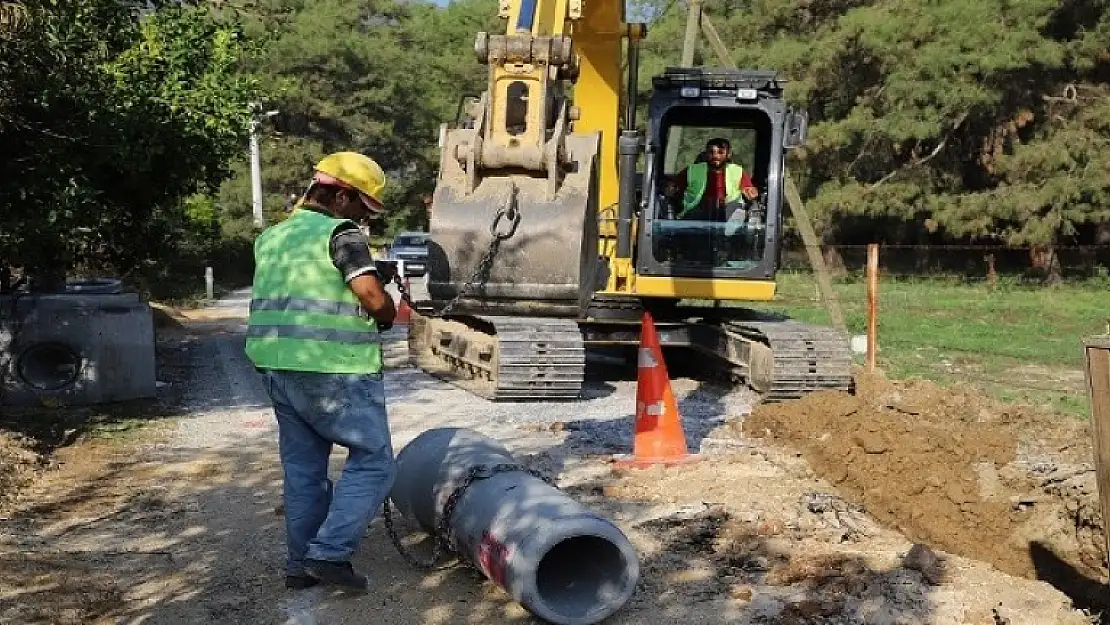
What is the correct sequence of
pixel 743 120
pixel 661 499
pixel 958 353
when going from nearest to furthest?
pixel 661 499 → pixel 743 120 → pixel 958 353

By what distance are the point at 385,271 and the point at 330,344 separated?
0.38 m

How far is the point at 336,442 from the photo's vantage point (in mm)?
5191

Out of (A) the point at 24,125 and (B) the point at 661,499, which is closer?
(B) the point at 661,499

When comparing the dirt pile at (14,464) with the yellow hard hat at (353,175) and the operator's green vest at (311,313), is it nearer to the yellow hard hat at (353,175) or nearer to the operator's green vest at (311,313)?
the operator's green vest at (311,313)

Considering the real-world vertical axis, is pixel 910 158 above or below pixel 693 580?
above

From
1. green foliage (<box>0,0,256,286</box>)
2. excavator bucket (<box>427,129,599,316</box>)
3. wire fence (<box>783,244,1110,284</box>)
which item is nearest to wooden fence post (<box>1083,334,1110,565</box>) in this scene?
excavator bucket (<box>427,129,599,316</box>)

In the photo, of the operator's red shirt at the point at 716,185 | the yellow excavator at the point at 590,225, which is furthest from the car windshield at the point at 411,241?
the operator's red shirt at the point at 716,185

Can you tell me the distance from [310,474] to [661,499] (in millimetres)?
2372

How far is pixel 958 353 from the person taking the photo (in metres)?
14.7

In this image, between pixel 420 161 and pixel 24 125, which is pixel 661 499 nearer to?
pixel 24 125

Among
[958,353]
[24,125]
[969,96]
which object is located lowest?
[958,353]

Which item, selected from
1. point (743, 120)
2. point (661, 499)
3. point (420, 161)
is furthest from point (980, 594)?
point (420, 161)

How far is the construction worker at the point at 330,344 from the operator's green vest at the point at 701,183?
6930 mm

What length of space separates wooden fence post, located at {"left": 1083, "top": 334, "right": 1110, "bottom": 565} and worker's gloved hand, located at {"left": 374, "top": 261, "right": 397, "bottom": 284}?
2796 millimetres
